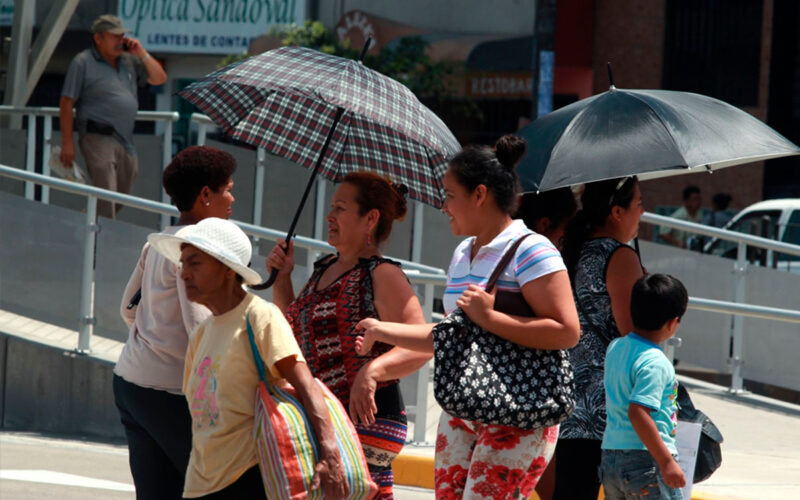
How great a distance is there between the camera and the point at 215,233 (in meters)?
3.89

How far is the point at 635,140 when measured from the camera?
4621mm

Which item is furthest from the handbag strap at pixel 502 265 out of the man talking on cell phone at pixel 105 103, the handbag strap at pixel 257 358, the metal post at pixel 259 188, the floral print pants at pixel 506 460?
the metal post at pixel 259 188

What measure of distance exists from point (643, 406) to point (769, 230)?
11601 millimetres


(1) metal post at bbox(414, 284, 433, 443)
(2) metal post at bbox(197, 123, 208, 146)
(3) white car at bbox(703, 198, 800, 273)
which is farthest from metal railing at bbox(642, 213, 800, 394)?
(2) metal post at bbox(197, 123, 208, 146)

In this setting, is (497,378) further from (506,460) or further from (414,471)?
(414,471)

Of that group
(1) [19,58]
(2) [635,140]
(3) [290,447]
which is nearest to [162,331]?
(3) [290,447]

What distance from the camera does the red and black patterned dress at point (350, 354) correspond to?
14.0ft

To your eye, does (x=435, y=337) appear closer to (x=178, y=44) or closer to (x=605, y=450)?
(x=605, y=450)

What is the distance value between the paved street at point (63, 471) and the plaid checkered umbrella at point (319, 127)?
2752mm

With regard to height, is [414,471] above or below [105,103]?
below

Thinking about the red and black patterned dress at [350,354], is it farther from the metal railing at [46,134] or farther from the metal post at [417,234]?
the metal railing at [46,134]

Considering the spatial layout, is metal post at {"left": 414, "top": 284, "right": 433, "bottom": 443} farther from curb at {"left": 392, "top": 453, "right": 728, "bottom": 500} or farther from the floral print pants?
the floral print pants

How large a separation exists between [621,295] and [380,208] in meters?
0.93

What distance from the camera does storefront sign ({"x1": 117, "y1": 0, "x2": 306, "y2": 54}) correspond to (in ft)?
82.7
